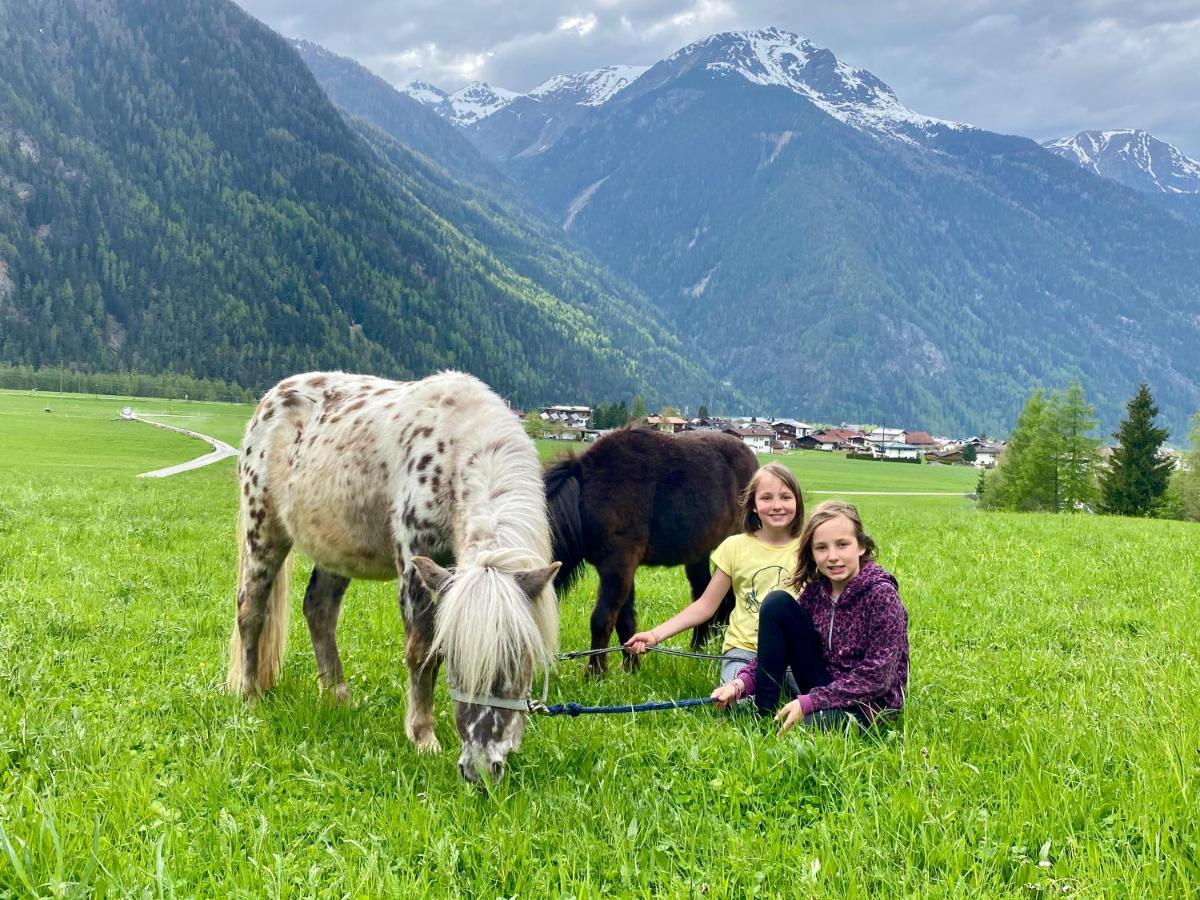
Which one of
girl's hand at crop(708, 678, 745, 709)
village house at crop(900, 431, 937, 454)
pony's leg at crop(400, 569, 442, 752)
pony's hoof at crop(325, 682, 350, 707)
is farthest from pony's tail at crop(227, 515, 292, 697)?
village house at crop(900, 431, 937, 454)

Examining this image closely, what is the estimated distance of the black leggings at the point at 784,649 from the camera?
187 inches

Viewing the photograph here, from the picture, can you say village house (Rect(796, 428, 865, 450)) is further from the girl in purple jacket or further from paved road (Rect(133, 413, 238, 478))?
the girl in purple jacket

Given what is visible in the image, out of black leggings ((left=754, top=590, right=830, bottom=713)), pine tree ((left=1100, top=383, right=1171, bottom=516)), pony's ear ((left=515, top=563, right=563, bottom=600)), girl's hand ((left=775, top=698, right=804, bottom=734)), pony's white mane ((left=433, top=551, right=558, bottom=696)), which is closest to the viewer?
pony's white mane ((left=433, top=551, right=558, bottom=696))

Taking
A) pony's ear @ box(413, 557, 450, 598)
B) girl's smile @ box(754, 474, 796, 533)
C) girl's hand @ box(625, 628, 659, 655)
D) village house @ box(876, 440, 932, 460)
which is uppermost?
girl's smile @ box(754, 474, 796, 533)

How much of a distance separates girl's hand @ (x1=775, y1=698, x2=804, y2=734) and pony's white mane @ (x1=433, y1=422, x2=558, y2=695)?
1474 mm

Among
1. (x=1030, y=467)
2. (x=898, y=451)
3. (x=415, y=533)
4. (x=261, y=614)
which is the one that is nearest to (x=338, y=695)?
(x=261, y=614)

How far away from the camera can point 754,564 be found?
18.6 feet

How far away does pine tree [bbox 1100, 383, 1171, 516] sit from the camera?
49562 mm

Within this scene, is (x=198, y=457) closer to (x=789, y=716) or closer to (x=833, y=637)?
(x=833, y=637)

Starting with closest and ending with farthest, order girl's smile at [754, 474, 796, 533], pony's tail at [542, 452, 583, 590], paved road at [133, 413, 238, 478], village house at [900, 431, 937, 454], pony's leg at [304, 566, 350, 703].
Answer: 1. girl's smile at [754, 474, 796, 533]
2. pony's leg at [304, 566, 350, 703]
3. pony's tail at [542, 452, 583, 590]
4. paved road at [133, 413, 238, 478]
5. village house at [900, 431, 937, 454]

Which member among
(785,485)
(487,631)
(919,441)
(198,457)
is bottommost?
(919,441)

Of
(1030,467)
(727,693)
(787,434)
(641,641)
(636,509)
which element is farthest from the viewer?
(787,434)

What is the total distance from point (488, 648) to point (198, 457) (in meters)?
48.8

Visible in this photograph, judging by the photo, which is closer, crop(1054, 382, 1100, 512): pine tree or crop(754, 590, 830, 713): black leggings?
crop(754, 590, 830, 713): black leggings
